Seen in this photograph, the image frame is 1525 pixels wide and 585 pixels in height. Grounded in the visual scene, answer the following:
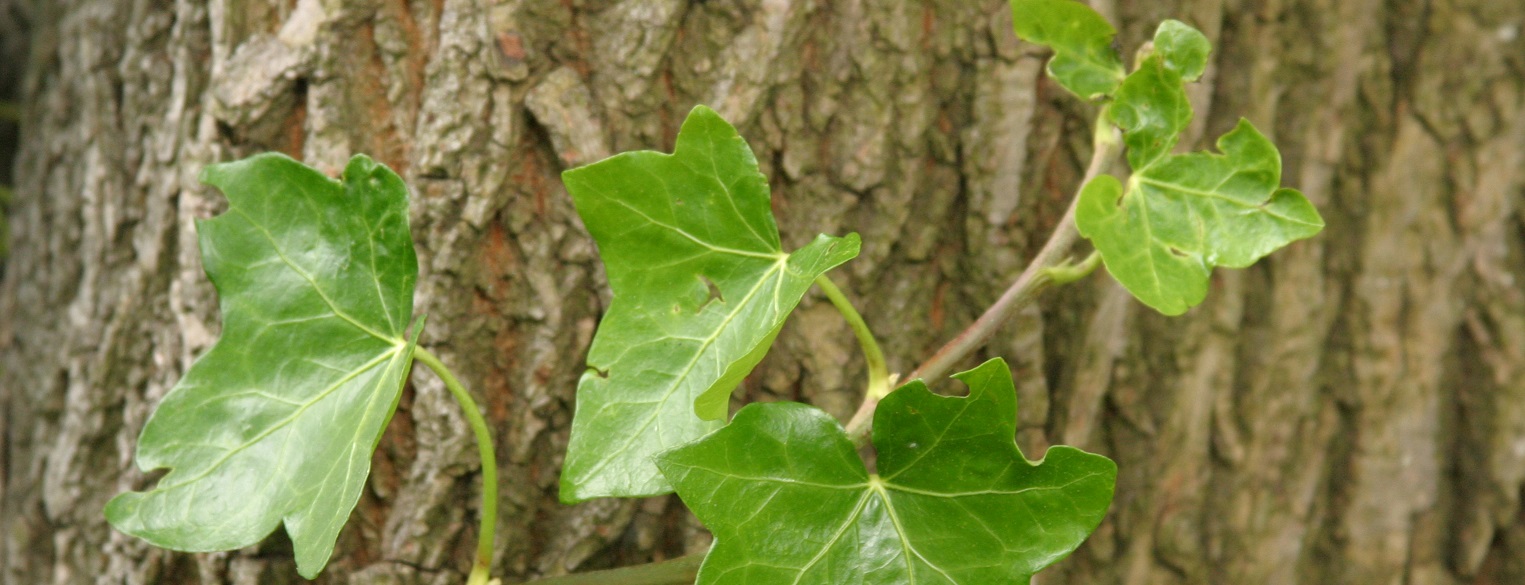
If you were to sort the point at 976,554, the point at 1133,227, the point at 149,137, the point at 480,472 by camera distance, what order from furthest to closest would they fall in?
the point at 149,137, the point at 480,472, the point at 1133,227, the point at 976,554

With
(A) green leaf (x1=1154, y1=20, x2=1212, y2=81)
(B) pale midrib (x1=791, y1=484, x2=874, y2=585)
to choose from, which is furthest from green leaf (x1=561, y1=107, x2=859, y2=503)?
(A) green leaf (x1=1154, y1=20, x2=1212, y2=81)

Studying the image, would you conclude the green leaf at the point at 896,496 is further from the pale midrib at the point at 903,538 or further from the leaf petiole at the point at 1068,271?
the leaf petiole at the point at 1068,271


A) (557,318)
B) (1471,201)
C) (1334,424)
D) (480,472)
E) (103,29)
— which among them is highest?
(103,29)

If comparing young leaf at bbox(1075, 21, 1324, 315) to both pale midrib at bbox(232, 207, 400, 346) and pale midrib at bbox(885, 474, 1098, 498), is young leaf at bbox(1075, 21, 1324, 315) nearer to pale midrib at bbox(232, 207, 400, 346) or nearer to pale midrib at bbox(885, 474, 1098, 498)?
pale midrib at bbox(885, 474, 1098, 498)

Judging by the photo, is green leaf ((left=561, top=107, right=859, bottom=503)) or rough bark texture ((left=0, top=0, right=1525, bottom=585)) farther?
rough bark texture ((left=0, top=0, right=1525, bottom=585))

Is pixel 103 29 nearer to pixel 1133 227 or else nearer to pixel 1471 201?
pixel 1133 227

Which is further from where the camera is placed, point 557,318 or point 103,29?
point 103,29

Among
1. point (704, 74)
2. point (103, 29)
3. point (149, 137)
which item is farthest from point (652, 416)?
point (103, 29)

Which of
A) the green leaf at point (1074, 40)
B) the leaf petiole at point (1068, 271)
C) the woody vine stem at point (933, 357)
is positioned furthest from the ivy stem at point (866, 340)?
the green leaf at point (1074, 40)
